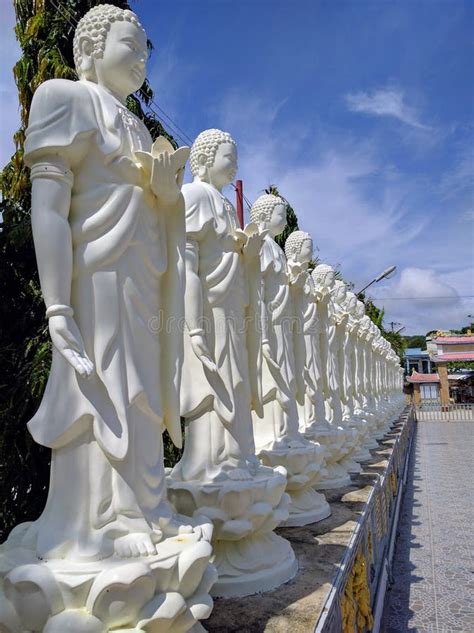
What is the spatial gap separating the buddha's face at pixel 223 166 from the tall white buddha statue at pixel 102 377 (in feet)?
3.82

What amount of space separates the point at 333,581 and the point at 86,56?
281 centimetres

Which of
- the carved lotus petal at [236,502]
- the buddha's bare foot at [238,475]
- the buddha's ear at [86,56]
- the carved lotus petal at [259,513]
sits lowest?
the carved lotus petal at [259,513]

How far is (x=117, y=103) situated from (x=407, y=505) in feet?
24.1

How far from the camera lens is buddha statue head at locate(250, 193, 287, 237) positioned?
4.60 m

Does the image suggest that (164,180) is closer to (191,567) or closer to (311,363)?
→ (191,567)

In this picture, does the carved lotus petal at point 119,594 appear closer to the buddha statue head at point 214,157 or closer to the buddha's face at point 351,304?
the buddha statue head at point 214,157

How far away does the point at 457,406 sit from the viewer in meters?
24.4

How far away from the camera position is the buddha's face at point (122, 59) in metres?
2.37

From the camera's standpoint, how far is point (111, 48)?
93.8 inches

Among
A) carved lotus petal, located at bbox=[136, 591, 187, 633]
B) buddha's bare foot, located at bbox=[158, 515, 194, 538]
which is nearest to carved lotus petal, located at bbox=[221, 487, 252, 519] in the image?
buddha's bare foot, located at bbox=[158, 515, 194, 538]

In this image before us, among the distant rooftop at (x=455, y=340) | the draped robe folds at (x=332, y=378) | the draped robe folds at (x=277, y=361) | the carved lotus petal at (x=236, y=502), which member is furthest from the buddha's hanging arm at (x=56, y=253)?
the distant rooftop at (x=455, y=340)

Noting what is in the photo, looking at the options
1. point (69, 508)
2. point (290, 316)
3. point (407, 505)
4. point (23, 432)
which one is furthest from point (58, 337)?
point (407, 505)

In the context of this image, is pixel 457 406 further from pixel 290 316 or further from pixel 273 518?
pixel 273 518

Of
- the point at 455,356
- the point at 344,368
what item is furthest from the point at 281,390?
the point at 455,356
